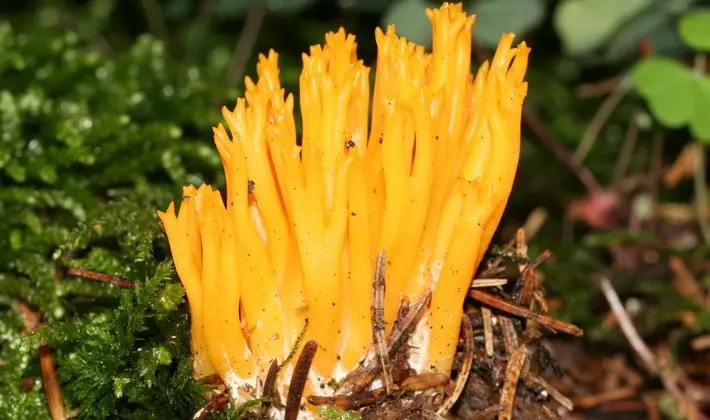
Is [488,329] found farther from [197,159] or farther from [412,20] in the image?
[412,20]

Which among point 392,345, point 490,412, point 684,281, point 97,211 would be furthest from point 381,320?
point 684,281

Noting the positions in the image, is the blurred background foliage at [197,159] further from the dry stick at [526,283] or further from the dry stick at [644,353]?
the dry stick at [526,283]

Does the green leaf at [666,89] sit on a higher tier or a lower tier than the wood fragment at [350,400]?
higher

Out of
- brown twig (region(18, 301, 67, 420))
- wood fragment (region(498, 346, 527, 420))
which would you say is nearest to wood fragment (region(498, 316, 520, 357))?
wood fragment (region(498, 346, 527, 420))

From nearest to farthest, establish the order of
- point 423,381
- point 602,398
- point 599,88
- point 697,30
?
point 423,381 < point 602,398 < point 697,30 < point 599,88

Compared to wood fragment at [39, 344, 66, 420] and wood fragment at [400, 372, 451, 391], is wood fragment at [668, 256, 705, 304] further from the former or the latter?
wood fragment at [39, 344, 66, 420]

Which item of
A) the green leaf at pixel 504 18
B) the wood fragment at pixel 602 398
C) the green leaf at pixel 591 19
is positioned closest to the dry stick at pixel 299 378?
the wood fragment at pixel 602 398
